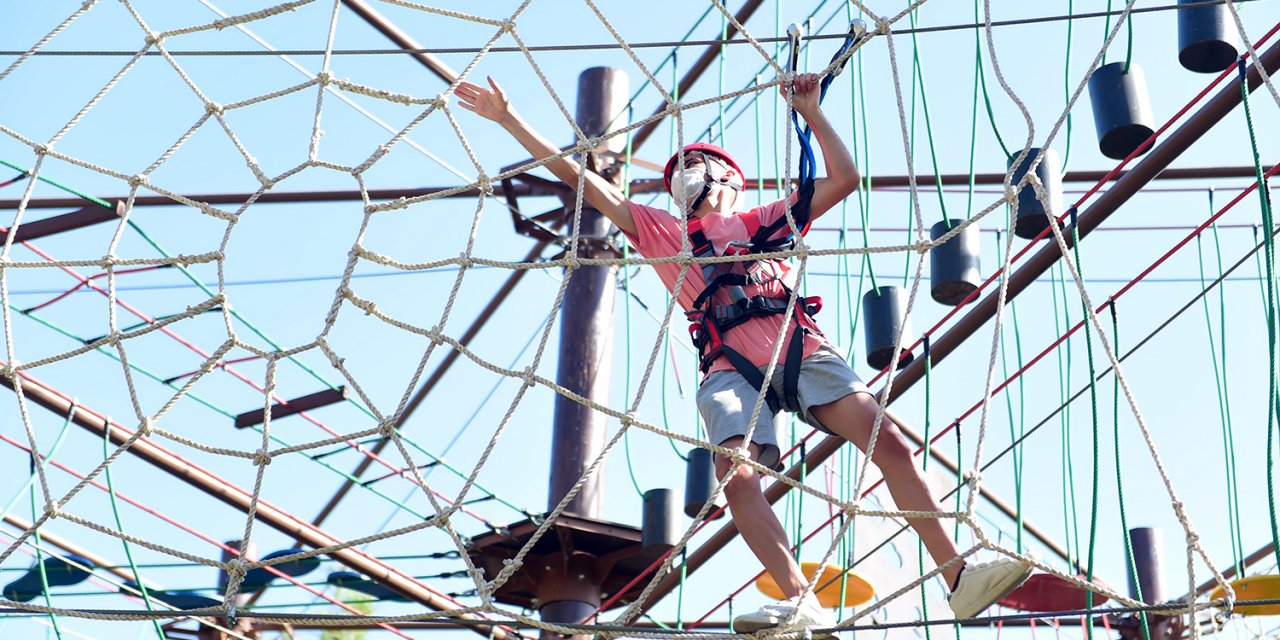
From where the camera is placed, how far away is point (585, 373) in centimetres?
652

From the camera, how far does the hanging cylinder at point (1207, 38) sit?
4.36m

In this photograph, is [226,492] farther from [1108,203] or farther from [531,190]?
[1108,203]

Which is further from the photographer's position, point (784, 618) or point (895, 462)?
point (895, 462)

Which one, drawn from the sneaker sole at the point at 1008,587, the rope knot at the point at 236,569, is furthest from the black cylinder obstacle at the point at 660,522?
the sneaker sole at the point at 1008,587

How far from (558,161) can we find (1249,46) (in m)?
1.70

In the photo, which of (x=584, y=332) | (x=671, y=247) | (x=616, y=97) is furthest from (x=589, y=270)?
(x=671, y=247)

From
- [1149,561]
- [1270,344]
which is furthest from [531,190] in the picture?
[1270,344]

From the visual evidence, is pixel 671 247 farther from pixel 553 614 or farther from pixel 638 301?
pixel 638 301

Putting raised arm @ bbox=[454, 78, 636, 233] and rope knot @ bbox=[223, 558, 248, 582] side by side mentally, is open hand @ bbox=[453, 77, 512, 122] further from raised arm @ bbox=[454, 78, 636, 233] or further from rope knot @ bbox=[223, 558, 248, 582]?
rope knot @ bbox=[223, 558, 248, 582]

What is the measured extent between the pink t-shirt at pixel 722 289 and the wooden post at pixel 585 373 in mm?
2034

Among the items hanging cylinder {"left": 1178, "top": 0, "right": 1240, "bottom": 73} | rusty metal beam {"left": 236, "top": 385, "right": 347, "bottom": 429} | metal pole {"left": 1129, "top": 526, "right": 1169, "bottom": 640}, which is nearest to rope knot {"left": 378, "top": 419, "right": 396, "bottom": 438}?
hanging cylinder {"left": 1178, "top": 0, "right": 1240, "bottom": 73}

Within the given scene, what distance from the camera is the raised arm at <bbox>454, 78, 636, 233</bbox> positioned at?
13.4ft

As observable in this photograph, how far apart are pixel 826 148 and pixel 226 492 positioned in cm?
300

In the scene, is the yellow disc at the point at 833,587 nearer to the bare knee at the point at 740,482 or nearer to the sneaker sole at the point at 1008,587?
the bare knee at the point at 740,482
